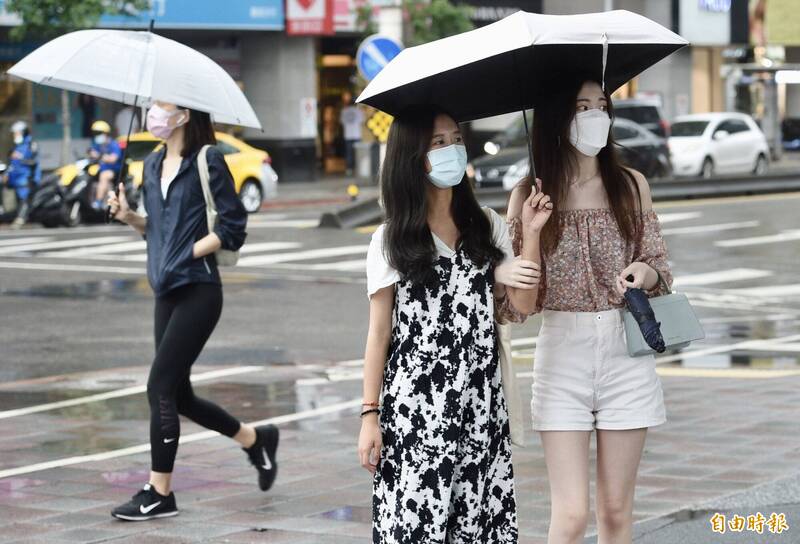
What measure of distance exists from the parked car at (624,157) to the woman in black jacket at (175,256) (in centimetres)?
2088

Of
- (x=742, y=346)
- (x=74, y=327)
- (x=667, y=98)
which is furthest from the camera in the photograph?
(x=667, y=98)

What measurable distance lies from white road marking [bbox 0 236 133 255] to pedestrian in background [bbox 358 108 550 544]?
1689 centimetres

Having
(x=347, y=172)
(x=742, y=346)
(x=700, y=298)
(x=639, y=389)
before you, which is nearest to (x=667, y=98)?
(x=347, y=172)

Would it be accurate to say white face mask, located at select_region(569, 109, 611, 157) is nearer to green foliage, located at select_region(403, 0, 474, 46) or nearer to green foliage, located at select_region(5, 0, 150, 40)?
green foliage, located at select_region(5, 0, 150, 40)

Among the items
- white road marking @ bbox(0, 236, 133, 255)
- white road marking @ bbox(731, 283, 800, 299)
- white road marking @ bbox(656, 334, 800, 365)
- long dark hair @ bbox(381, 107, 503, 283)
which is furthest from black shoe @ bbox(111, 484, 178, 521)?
white road marking @ bbox(0, 236, 133, 255)

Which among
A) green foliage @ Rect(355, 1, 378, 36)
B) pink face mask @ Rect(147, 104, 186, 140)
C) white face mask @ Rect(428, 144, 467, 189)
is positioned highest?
green foliage @ Rect(355, 1, 378, 36)

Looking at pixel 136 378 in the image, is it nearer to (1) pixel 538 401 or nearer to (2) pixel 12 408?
(2) pixel 12 408

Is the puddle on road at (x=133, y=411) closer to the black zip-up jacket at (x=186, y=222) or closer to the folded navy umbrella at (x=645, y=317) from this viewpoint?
the black zip-up jacket at (x=186, y=222)

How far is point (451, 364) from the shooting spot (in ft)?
14.6

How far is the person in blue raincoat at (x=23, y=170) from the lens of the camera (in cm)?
2591

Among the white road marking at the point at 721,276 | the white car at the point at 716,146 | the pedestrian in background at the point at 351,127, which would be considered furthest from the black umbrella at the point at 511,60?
the pedestrian in background at the point at 351,127

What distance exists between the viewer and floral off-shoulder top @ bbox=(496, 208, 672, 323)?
4.73 m

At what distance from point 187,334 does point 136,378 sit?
4.33 meters

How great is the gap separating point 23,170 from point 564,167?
73.0 ft
